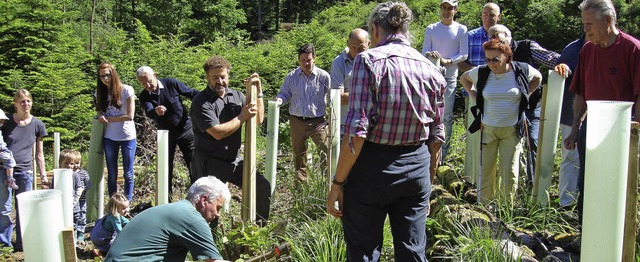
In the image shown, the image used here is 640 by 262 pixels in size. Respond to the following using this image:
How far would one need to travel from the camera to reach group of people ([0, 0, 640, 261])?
10.7 feet

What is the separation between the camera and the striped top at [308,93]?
6738 millimetres

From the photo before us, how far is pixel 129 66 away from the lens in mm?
16969

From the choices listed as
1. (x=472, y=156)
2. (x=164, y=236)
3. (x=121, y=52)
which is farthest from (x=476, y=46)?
(x=121, y=52)

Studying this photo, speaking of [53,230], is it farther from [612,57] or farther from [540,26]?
[540,26]

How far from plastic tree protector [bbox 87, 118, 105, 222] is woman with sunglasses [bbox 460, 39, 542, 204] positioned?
3.92 m

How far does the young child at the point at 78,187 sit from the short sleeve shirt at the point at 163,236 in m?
2.73

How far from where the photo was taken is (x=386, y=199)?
3303mm

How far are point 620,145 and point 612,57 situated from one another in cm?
183

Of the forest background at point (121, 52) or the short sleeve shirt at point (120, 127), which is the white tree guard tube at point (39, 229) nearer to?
the short sleeve shirt at point (120, 127)

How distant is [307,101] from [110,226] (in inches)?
88.4

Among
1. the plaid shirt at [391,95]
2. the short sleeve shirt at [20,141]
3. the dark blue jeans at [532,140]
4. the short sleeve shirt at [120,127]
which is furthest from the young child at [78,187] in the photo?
the dark blue jeans at [532,140]

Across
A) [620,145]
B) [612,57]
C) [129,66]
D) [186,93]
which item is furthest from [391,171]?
[129,66]

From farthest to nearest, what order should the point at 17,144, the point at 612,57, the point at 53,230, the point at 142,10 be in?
the point at 142,10
the point at 17,144
the point at 612,57
the point at 53,230

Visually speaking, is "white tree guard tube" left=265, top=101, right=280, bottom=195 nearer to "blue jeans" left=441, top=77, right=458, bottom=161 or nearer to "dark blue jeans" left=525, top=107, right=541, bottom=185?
"blue jeans" left=441, top=77, right=458, bottom=161
